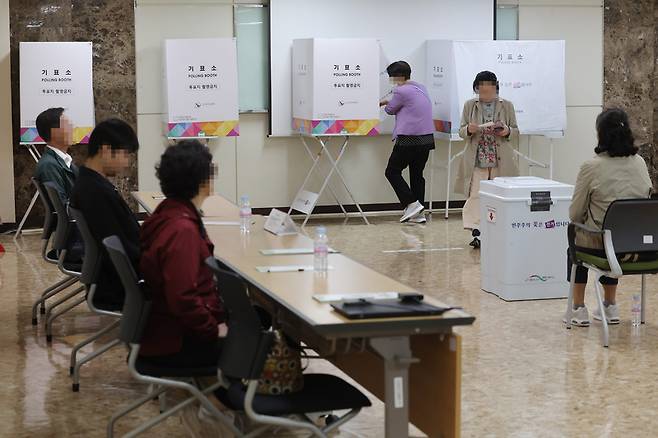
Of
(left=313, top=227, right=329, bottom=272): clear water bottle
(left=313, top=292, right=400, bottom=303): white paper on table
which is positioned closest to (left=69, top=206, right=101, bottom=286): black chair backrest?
(left=313, top=227, right=329, bottom=272): clear water bottle

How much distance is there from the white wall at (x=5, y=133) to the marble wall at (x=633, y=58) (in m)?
6.52

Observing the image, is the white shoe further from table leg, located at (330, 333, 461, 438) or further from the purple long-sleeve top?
table leg, located at (330, 333, 461, 438)

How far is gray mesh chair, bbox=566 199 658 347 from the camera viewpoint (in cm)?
609

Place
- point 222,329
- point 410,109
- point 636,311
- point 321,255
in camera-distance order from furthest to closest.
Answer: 1. point 410,109
2. point 636,311
3. point 321,255
4. point 222,329

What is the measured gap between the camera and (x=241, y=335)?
144 inches

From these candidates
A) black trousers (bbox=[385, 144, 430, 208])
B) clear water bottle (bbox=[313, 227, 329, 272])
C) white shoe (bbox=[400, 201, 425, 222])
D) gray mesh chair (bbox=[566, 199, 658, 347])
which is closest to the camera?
clear water bottle (bbox=[313, 227, 329, 272])

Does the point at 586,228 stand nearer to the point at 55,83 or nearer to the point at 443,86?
the point at 443,86

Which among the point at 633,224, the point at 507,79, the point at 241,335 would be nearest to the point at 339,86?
the point at 507,79

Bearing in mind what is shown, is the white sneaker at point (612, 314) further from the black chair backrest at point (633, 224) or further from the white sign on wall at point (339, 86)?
the white sign on wall at point (339, 86)

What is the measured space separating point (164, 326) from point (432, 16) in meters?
8.16

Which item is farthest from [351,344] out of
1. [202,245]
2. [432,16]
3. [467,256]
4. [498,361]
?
[432,16]

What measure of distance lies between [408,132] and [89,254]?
5.92m

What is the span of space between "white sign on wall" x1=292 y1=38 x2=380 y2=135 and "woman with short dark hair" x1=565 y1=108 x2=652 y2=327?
458cm

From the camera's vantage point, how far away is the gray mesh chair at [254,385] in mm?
3578
